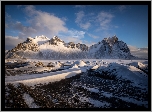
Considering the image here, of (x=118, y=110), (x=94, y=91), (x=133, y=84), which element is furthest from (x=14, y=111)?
(x=133, y=84)

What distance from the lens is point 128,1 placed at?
584cm

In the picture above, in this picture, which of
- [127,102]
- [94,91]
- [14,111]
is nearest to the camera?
[14,111]

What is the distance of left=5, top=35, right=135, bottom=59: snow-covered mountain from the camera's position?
90281mm

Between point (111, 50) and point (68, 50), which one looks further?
point (68, 50)

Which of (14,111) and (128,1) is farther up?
(128,1)

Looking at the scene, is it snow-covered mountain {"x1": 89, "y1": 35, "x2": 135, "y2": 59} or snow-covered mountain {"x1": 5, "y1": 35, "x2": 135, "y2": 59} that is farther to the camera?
snow-covered mountain {"x1": 89, "y1": 35, "x2": 135, "y2": 59}

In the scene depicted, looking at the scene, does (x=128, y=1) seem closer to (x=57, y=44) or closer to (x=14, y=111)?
(x=14, y=111)

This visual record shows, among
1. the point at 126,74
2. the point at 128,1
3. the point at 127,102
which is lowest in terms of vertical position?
the point at 127,102

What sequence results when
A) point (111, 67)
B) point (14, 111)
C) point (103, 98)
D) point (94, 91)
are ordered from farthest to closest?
1. point (111, 67)
2. point (94, 91)
3. point (103, 98)
4. point (14, 111)

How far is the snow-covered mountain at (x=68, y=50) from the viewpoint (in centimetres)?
9028

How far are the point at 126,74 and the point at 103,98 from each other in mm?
5231

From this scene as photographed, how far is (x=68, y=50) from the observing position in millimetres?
115500

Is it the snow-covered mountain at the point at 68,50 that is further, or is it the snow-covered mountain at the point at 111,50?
the snow-covered mountain at the point at 111,50

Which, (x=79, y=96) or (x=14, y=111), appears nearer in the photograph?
(x=14, y=111)
